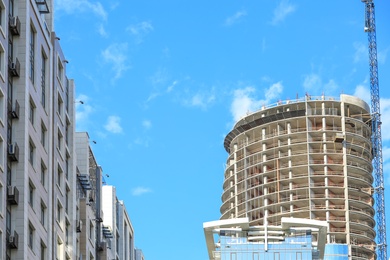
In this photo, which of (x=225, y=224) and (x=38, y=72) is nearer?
(x=38, y=72)

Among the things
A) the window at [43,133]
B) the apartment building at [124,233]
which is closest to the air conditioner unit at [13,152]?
the window at [43,133]

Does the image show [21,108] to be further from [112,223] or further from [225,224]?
[225,224]

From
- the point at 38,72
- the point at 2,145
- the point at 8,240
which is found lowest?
the point at 8,240

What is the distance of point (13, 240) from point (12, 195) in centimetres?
291

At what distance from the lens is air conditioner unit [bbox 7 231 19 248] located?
247ft

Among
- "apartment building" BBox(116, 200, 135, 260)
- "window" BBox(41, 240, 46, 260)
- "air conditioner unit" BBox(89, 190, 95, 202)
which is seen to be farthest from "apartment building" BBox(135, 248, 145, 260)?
"window" BBox(41, 240, 46, 260)

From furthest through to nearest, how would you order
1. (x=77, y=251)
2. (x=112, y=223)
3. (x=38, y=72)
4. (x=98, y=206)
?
1. (x=112, y=223)
2. (x=98, y=206)
3. (x=77, y=251)
4. (x=38, y=72)

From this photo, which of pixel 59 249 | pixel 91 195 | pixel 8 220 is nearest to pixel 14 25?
pixel 8 220

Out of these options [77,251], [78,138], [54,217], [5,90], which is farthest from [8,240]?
[78,138]

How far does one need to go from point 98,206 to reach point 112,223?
13298 millimetres

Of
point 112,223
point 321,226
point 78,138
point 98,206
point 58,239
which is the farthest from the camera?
point 321,226

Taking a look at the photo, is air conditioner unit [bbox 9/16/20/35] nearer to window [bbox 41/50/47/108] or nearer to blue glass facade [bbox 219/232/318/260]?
window [bbox 41/50/47/108]

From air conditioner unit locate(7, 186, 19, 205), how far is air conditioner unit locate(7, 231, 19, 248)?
204cm

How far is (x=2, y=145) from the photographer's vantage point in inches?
2958
